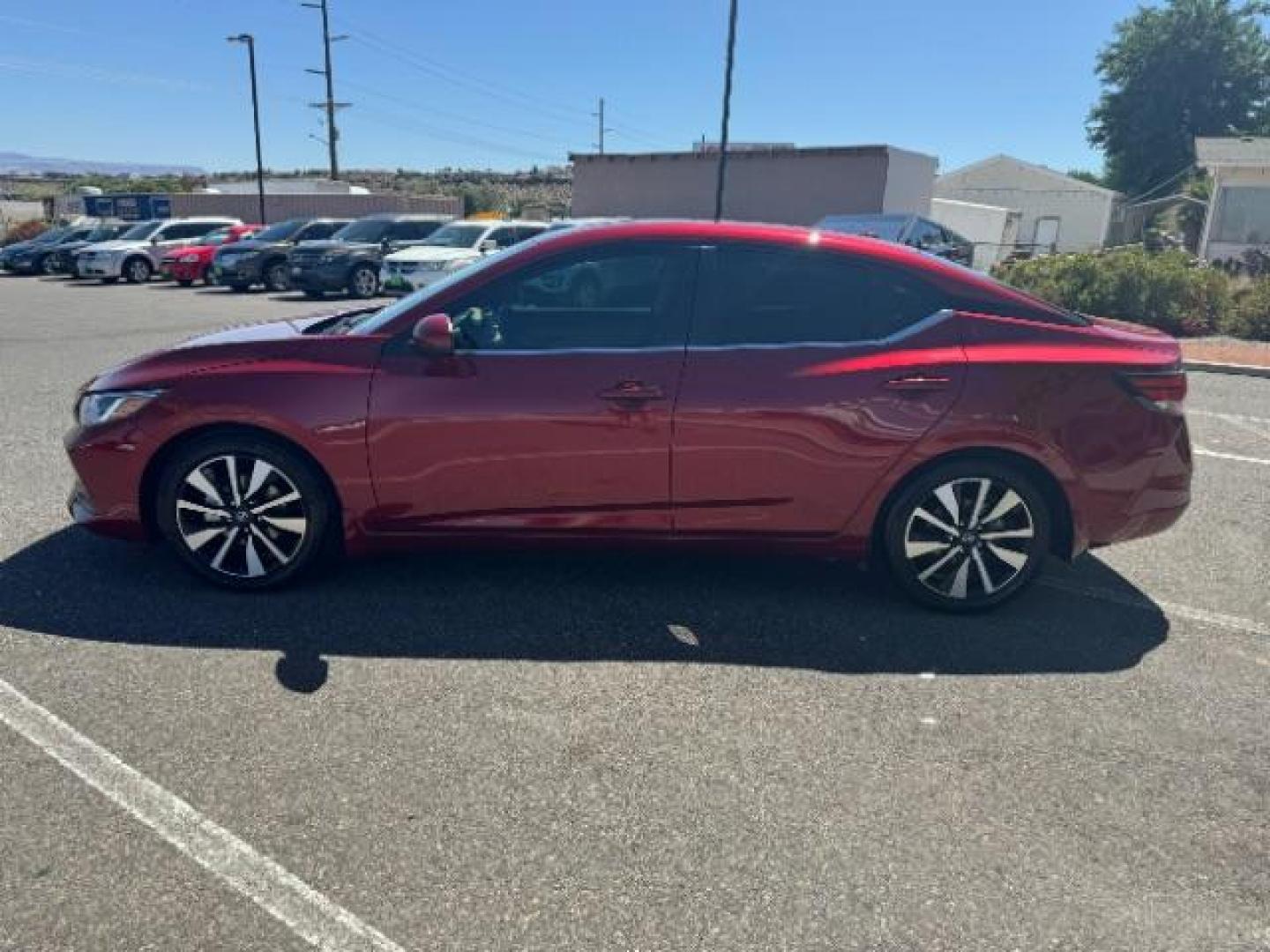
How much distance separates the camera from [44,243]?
26.2 m

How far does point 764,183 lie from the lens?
88.7 feet

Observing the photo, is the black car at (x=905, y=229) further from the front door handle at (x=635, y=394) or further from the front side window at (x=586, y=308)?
the front door handle at (x=635, y=394)

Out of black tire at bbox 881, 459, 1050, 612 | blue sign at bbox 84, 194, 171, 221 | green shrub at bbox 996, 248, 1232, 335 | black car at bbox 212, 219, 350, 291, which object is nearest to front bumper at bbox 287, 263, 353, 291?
black car at bbox 212, 219, 350, 291

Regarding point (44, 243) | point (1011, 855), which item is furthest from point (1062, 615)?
point (44, 243)

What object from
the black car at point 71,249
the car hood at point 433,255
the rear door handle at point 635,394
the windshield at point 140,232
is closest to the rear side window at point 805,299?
the rear door handle at point 635,394

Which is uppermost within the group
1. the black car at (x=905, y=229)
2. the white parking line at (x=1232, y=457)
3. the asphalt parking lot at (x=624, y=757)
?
the black car at (x=905, y=229)

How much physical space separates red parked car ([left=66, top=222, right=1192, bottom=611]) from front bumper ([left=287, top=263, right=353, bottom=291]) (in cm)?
1518

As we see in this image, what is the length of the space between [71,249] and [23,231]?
18.0 meters

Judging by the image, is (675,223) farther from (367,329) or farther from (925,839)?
(925,839)

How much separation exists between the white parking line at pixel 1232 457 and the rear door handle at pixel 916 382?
420cm

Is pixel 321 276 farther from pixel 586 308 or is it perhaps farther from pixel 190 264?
pixel 586 308

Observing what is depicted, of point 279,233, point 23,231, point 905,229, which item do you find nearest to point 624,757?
point 905,229

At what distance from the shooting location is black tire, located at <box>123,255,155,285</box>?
75.8 ft

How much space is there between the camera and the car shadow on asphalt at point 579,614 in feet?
11.5
